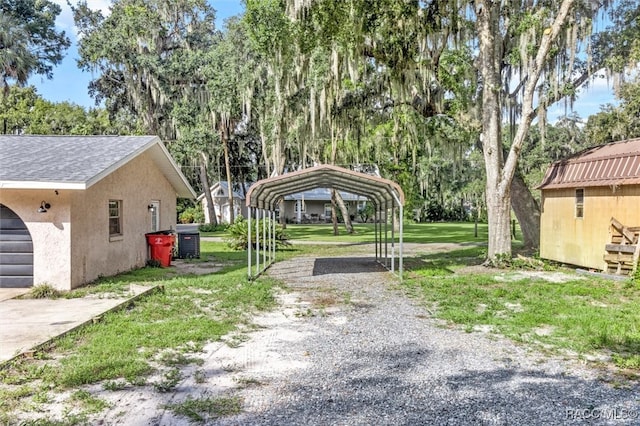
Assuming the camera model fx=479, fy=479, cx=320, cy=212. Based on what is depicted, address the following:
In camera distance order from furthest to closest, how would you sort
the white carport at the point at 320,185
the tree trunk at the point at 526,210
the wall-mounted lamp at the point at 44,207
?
the tree trunk at the point at 526,210 → the white carport at the point at 320,185 → the wall-mounted lamp at the point at 44,207

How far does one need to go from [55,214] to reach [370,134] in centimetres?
1147

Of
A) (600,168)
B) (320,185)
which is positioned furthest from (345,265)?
(600,168)

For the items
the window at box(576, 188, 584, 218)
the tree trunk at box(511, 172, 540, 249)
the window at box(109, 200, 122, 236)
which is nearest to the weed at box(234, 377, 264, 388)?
the window at box(109, 200, 122, 236)

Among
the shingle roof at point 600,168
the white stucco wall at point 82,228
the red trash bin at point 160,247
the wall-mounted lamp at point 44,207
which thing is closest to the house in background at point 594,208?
the shingle roof at point 600,168

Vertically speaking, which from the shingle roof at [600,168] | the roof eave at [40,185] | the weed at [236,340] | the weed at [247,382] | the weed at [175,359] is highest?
the shingle roof at [600,168]

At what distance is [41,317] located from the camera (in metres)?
6.67

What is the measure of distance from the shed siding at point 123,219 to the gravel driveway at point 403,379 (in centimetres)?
460

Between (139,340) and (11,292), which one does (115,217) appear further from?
(139,340)

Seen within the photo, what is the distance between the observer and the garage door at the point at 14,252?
895 cm

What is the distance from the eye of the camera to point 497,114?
488 inches

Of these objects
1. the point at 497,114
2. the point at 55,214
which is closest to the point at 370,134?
the point at 497,114

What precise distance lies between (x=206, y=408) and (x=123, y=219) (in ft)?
27.3

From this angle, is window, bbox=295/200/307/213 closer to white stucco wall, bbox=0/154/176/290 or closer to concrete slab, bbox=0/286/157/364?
white stucco wall, bbox=0/154/176/290

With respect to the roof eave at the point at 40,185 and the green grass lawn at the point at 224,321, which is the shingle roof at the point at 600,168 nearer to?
the green grass lawn at the point at 224,321
